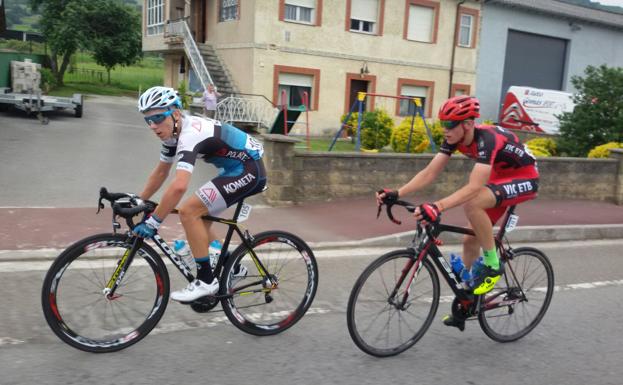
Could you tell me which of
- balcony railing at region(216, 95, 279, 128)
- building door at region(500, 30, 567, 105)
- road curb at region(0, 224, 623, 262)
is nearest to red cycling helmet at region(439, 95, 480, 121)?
road curb at region(0, 224, 623, 262)

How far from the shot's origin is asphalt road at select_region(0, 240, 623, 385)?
382cm

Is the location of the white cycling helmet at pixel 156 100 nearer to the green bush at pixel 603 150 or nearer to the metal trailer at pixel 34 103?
the green bush at pixel 603 150

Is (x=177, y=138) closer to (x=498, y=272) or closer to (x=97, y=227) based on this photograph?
(x=498, y=272)

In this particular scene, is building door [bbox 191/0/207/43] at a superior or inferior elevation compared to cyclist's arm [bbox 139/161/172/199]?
superior

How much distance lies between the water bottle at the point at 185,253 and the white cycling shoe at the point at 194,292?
0.14 meters

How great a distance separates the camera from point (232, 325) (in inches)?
186

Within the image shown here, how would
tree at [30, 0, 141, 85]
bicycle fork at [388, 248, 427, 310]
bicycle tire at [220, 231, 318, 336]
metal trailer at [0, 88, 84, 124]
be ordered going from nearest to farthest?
bicycle fork at [388, 248, 427, 310] → bicycle tire at [220, 231, 318, 336] → metal trailer at [0, 88, 84, 124] → tree at [30, 0, 141, 85]

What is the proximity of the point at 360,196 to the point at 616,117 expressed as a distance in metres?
7.44

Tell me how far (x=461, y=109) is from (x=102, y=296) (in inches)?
116

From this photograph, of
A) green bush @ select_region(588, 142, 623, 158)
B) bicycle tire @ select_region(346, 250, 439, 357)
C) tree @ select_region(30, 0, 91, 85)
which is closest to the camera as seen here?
bicycle tire @ select_region(346, 250, 439, 357)

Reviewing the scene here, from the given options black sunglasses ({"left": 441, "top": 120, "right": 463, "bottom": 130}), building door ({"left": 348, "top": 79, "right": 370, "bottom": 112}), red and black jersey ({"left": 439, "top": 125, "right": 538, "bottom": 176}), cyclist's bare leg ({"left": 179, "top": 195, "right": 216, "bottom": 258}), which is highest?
building door ({"left": 348, "top": 79, "right": 370, "bottom": 112})

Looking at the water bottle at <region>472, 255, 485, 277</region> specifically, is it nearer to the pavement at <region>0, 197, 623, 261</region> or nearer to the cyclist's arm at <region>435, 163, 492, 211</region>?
the cyclist's arm at <region>435, 163, 492, 211</region>

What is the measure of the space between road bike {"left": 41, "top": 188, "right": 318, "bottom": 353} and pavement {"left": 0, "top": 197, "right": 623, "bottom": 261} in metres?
0.82

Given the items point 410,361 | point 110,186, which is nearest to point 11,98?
point 110,186
